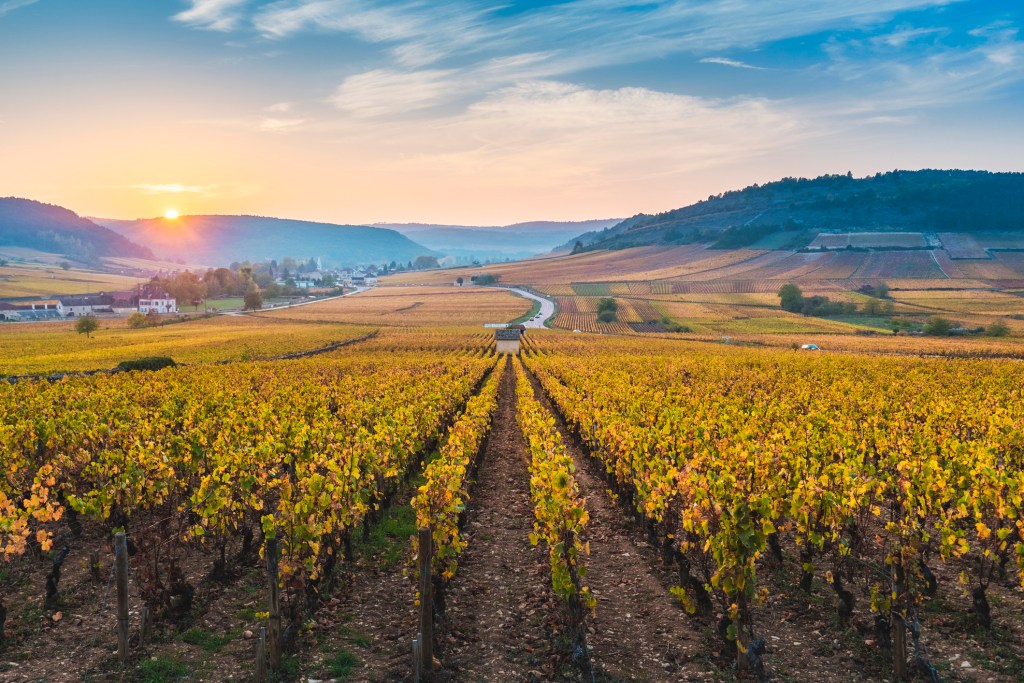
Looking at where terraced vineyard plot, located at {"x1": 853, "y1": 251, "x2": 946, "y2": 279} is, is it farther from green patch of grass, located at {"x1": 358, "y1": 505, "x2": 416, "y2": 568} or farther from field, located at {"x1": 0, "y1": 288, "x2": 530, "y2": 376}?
green patch of grass, located at {"x1": 358, "y1": 505, "x2": 416, "y2": 568}

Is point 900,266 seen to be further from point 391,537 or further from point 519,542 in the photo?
point 391,537

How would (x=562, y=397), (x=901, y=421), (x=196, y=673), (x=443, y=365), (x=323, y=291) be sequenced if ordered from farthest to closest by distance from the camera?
1. (x=323, y=291)
2. (x=443, y=365)
3. (x=562, y=397)
4. (x=901, y=421)
5. (x=196, y=673)

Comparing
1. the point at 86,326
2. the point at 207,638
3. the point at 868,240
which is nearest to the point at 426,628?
the point at 207,638

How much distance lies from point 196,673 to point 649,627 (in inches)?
234

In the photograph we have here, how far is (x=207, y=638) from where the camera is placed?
27.7 feet

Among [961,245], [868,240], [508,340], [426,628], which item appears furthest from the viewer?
[868,240]

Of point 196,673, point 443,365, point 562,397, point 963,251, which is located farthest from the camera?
point 963,251

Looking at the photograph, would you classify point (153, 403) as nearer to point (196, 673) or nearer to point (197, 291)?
point (196, 673)

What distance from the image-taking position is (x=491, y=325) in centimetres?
10131

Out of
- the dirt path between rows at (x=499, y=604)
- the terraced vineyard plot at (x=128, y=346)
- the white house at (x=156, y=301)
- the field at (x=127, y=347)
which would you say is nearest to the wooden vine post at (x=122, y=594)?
the dirt path between rows at (x=499, y=604)

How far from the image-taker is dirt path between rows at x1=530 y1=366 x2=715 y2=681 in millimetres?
7809

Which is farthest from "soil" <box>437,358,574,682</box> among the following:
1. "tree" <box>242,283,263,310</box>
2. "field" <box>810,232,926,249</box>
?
"field" <box>810,232,926,249</box>

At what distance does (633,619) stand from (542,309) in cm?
11936

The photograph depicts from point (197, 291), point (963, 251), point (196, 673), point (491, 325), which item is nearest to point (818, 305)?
point (491, 325)
